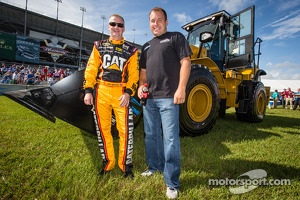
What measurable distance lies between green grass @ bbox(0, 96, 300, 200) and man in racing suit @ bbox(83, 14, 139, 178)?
0.85 feet

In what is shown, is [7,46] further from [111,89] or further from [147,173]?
[147,173]

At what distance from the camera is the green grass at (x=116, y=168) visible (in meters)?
1.88

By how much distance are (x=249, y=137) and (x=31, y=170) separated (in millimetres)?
3922

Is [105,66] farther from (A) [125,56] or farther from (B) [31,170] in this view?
(B) [31,170]

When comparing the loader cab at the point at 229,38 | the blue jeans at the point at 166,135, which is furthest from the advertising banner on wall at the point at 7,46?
the blue jeans at the point at 166,135

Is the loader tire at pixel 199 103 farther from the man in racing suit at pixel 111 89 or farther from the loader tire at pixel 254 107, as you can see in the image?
the loader tire at pixel 254 107

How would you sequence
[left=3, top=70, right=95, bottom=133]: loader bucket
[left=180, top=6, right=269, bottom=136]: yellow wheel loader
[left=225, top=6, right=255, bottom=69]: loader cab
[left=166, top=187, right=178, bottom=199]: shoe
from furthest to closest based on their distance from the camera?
1. [left=225, top=6, right=255, bottom=69]: loader cab
2. [left=180, top=6, right=269, bottom=136]: yellow wheel loader
3. [left=3, top=70, right=95, bottom=133]: loader bucket
4. [left=166, top=187, right=178, bottom=199]: shoe

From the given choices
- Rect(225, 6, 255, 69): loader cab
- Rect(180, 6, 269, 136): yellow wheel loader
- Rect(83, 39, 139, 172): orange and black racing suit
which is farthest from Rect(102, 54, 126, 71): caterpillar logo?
Rect(225, 6, 255, 69): loader cab

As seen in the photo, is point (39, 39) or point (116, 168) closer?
point (116, 168)

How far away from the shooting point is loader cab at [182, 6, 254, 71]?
501 cm

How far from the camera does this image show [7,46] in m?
26.1

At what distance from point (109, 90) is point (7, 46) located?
31.2 meters

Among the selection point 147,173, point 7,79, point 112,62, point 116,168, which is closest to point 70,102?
point 112,62

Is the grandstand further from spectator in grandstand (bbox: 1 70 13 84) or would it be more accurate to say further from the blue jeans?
the blue jeans
